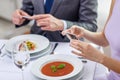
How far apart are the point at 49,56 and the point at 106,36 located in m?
0.33

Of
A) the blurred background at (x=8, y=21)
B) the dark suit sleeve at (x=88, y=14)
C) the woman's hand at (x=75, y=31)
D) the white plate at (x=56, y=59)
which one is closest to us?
the white plate at (x=56, y=59)

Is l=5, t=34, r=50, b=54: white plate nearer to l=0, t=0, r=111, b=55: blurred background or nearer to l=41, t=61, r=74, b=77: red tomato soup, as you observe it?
l=41, t=61, r=74, b=77: red tomato soup

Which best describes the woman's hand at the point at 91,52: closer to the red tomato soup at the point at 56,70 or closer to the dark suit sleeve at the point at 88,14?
A: the red tomato soup at the point at 56,70

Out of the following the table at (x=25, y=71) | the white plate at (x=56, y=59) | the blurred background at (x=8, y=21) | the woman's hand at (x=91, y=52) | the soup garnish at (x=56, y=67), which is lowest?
the blurred background at (x=8, y=21)

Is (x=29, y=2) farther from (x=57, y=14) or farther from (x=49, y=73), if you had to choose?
(x=49, y=73)

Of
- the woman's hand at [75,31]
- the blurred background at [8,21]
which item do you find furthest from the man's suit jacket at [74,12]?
the blurred background at [8,21]

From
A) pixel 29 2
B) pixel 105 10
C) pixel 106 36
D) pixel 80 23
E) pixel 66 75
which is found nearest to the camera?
pixel 66 75

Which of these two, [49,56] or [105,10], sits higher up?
[49,56]

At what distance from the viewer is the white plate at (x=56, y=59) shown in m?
1.15

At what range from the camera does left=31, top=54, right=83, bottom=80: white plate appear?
3.77 feet

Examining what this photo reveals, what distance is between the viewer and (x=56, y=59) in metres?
1.31

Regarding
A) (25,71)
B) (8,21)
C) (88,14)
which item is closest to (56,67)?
(25,71)

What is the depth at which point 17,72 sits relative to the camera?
1.26 metres

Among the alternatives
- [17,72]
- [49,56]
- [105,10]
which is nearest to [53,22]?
[49,56]
